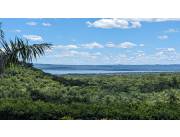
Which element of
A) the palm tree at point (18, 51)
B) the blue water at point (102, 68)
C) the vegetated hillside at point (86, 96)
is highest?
the palm tree at point (18, 51)

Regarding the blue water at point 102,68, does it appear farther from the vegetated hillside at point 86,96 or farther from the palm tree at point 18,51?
the palm tree at point 18,51

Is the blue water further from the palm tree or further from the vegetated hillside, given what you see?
the palm tree

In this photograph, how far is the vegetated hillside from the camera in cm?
2214

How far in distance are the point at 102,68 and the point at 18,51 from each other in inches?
57.6

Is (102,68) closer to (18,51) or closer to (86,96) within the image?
(86,96)

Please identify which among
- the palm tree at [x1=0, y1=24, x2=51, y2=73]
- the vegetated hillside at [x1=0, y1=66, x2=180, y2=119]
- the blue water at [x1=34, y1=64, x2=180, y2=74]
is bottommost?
the vegetated hillside at [x1=0, y1=66, x2=180, y2=119]

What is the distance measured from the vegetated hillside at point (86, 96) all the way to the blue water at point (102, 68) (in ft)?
0.31

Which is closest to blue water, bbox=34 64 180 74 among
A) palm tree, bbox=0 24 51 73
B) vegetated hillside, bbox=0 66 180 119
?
vegetated hillside, bbox=0 66 180 119

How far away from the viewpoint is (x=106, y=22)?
21938 mm

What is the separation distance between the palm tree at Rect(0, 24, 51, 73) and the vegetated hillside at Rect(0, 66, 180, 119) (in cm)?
14

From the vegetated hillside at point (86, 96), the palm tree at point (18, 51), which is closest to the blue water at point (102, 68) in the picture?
the vegetated hillside at point (86, 96)

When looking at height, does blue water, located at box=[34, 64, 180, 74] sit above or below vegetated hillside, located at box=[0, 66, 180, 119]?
above

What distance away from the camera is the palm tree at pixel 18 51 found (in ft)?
72.6

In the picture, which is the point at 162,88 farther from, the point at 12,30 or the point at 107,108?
the point at 12,30
